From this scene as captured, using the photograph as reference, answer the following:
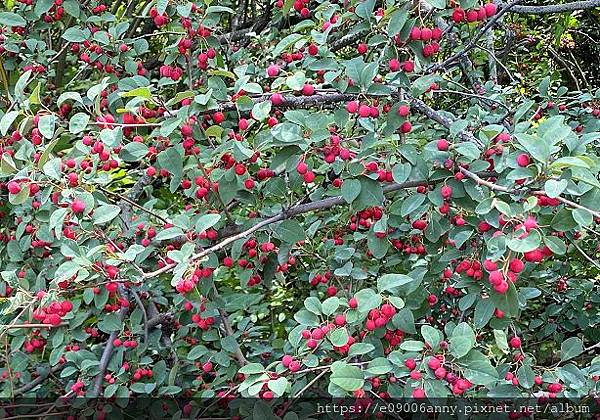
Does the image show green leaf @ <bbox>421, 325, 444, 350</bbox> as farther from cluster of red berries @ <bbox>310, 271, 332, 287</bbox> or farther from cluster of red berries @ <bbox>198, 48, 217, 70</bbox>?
cluster of red berries @ <bbox>198, 48, 217, 70</bbox>

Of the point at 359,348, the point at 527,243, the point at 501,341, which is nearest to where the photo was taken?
the point at 527,243

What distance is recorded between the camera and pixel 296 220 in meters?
1.92

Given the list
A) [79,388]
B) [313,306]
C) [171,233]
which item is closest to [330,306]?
[313,306]

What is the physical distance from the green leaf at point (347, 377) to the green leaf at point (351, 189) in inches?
14.5

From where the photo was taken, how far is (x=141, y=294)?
7.41 ft

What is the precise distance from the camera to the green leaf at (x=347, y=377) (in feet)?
4.52

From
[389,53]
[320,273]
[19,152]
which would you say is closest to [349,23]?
[389,53]

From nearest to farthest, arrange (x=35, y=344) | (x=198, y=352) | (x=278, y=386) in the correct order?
1. (x=278, y=386)
2. (x=198, y=352)
3. (x=35, y=344)

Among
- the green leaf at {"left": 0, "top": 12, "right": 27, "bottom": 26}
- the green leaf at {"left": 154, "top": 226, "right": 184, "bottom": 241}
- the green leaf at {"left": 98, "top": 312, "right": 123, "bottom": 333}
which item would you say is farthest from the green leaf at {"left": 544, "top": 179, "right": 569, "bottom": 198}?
the green leaf at {"left": 0, "top": 12, "right": 27, "bottom": 26}

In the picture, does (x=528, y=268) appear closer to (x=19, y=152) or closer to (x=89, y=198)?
(x=89, y=198)

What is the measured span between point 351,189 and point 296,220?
1.31ft

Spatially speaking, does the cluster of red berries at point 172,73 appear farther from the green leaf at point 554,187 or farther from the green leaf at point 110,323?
the green leaf at point 554,187

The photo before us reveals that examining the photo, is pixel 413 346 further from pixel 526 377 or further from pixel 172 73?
pixel 172 73

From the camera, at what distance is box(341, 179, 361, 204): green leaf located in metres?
1.54
